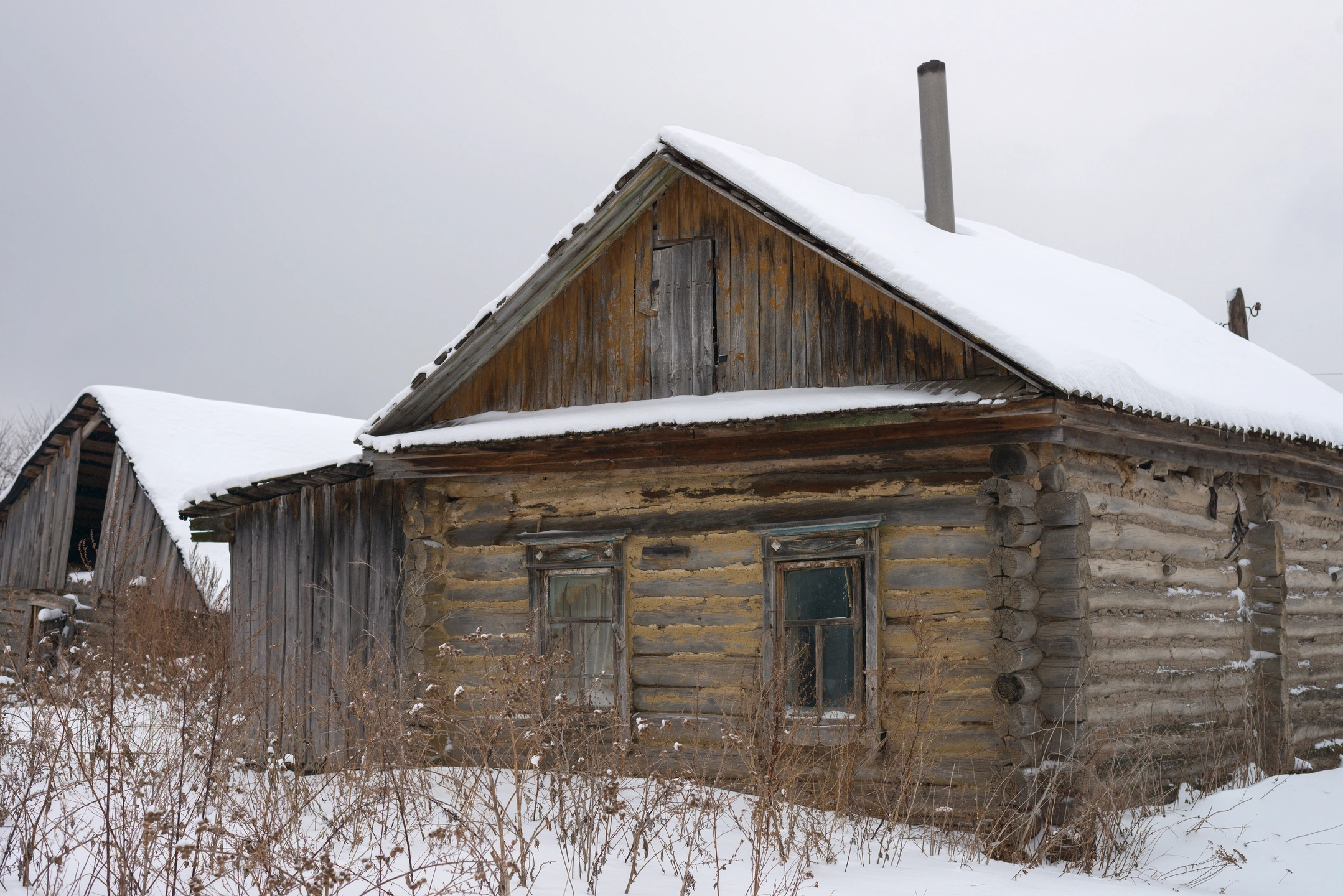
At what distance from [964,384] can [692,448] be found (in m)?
2.12

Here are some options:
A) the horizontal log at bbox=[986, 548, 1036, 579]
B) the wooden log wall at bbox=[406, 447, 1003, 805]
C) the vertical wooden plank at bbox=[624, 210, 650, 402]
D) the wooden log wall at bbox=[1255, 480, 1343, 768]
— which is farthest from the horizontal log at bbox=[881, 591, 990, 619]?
the wooden log wall at bbox=[1255, 480, 1343, 768]

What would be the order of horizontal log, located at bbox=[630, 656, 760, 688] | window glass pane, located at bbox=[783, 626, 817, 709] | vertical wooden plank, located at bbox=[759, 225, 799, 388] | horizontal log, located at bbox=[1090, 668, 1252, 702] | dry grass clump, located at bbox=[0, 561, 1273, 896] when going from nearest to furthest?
dry grass clump, located at bbox=[0, 561, 1273, 896] → horizontal log, located at bbox=[1090, 668, 1252, 702] → window glass pane, located at bbox=[783, 626, 817, 709] → horizontal log, located at bbox=[630, 656, 760, 688] → vertical wooden plank, located at bbox=[759, 225, 799, 388]

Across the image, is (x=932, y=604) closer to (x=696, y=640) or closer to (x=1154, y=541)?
(x=696, y=640)

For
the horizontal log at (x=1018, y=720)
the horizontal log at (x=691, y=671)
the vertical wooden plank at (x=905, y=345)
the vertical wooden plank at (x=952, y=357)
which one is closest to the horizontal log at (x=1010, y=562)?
the horizontal log at (x=1018, y=720)

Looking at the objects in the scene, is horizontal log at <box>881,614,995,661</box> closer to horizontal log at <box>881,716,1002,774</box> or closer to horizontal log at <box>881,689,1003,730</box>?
horizontal log at <box>881,689,1003,730</box>

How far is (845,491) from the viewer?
859 centimetres

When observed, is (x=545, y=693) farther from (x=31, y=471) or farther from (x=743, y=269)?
(x=31, y=471)

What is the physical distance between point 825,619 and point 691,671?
1.15 m

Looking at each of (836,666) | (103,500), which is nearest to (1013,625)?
(836,666)

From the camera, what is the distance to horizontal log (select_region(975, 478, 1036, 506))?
7.81m

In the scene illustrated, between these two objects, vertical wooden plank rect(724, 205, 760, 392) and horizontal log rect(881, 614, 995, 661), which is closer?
horizontal log rect(881, 614, 995, 661)

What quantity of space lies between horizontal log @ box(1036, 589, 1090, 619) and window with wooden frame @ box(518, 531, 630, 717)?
3173 millimetres

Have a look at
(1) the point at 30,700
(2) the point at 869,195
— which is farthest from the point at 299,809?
(2) the point at 869,195

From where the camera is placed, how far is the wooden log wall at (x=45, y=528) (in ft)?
67.2
